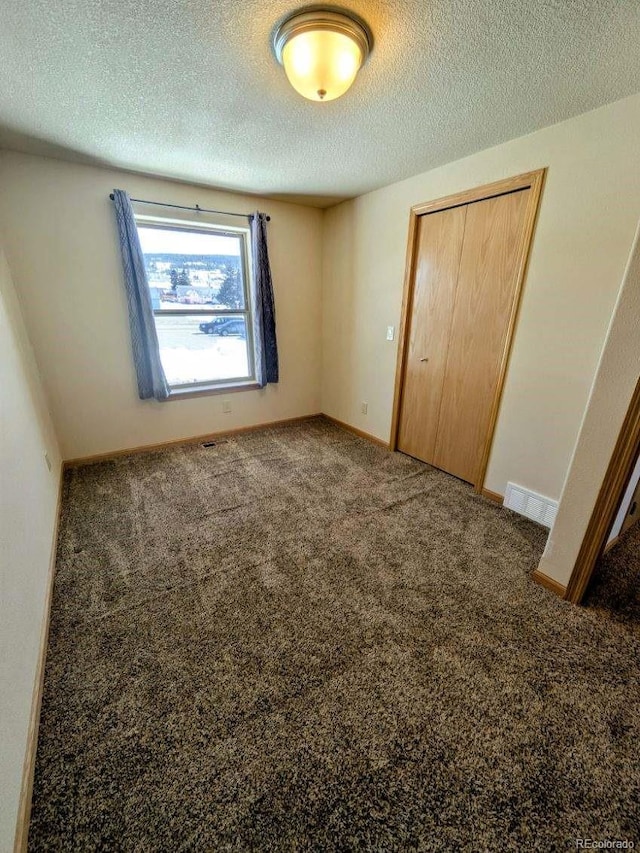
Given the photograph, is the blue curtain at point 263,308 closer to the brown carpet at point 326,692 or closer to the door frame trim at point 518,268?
the door frame trim at point 518,268

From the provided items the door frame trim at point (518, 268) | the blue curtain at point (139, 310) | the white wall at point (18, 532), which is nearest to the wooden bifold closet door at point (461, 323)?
the door frame trim at point (518, 268)

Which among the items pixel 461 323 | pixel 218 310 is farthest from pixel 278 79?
pixel 218 310

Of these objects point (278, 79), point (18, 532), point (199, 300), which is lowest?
point (18, 532)

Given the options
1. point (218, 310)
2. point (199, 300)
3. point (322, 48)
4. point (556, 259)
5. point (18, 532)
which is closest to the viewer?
point (322, 48)

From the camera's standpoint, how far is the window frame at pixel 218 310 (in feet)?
9.73

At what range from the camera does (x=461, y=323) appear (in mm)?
2520

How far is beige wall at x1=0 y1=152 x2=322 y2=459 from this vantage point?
2424 millimetres

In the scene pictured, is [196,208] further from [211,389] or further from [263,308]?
[211,389]

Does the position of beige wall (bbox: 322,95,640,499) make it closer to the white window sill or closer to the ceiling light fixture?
the ceiling light fixture

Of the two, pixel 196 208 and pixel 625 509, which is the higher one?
pixel 196 208

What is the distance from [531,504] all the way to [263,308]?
9.60 ft

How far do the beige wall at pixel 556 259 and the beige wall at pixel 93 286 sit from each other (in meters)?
1.04

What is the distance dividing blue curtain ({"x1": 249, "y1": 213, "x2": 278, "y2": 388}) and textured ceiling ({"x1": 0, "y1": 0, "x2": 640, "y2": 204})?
87 cm

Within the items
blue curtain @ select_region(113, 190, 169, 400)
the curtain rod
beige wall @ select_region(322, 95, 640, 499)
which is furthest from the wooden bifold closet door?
blue curtain @ select_region(113, 190, 169, 400)
